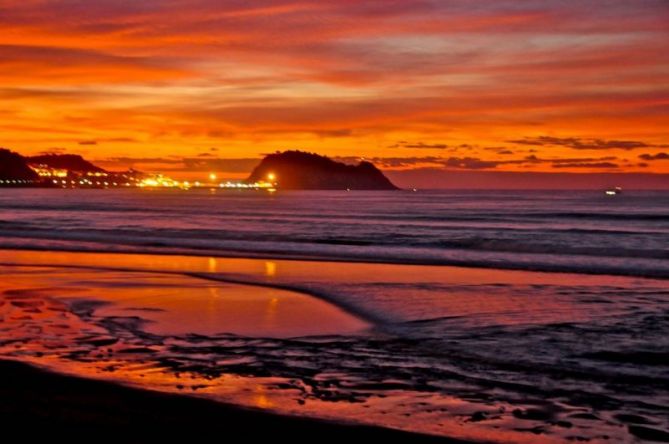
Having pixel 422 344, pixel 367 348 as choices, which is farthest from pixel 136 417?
pixel 422 344

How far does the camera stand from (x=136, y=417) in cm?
744

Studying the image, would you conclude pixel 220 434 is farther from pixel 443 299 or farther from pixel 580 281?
pixel 580 281

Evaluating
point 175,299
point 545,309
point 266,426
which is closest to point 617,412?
point 266,426

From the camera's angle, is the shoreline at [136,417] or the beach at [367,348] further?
the beach at [367,348]

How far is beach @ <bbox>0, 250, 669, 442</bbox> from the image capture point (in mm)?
7965

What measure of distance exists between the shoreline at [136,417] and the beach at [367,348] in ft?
0.39

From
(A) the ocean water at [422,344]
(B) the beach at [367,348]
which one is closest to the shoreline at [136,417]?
(B) the beach at [367,348]

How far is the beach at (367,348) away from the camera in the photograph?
7.96 meters

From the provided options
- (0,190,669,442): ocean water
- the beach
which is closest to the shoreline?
the beach

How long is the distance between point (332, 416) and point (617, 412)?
259cm

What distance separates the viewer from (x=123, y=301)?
16.3 meters

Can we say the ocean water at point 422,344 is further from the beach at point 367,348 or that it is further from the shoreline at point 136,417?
the shoreline at point 136,417

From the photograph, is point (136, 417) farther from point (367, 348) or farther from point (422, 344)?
point (422, 344)

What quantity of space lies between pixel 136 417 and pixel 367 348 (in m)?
4.48
